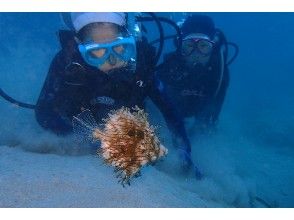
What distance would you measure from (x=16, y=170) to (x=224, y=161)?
5.42 metres

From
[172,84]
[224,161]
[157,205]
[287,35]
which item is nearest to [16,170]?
[157,205]

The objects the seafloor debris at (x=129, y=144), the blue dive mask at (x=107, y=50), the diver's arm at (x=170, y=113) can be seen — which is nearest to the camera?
the seafloor debris at (x=129, y=144)

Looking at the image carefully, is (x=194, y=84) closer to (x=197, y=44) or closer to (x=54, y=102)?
(x=197, y=44)

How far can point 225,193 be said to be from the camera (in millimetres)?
5406

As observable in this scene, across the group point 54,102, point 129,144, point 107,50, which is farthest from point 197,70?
point 129,144

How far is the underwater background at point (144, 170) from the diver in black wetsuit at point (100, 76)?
1.58 feet

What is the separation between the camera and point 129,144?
2.81m

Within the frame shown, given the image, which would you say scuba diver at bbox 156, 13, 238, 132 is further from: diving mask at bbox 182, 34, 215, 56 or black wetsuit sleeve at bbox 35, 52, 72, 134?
black wetsuit sleeve at bbox 35, 52, 72, 134

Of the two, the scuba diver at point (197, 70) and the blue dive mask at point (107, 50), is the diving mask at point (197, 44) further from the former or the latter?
the blue dive mask at point (107, 50)

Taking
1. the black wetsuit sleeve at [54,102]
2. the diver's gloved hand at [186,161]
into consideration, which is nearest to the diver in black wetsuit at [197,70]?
the diver's gloved hand at [186,161]

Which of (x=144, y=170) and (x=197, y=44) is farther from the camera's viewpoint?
(x=197, y=44)

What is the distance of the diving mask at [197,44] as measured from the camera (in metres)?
7.04

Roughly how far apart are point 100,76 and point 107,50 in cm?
50

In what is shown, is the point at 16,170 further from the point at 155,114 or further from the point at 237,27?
the point at 237,27
